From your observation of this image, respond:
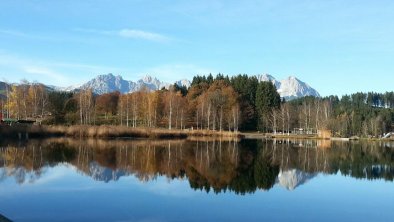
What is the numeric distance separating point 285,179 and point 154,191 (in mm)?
8589

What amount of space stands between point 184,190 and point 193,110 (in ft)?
232

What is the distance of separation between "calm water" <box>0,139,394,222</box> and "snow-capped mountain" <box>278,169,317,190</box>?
0.18 ft

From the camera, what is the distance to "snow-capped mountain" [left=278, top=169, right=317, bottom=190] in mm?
21188

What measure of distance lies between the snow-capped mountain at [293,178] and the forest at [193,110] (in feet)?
177

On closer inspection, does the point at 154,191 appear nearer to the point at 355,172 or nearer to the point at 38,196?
the point at 38,196

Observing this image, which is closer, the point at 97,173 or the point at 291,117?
the point at 97,173

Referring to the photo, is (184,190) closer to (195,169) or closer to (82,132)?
(195,169)

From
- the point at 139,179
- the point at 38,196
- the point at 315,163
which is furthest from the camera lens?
the point at 315,163

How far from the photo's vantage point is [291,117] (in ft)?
316

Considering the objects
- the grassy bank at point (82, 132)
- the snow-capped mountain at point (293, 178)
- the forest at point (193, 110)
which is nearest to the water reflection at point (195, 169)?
the snow-capped mountain at point (293, 178)

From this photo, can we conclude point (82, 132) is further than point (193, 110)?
No

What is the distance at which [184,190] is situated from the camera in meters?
18.5

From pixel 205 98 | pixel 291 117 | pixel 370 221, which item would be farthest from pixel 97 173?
pixel 291 117

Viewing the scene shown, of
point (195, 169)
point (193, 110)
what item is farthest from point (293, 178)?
point (193, 110)
